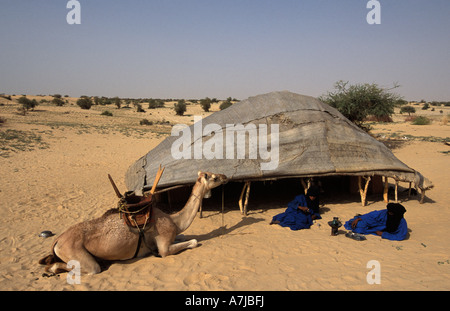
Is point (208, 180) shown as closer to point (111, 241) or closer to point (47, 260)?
point (111, 241)

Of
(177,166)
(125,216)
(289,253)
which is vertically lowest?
(289,253)

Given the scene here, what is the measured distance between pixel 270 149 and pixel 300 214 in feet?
6.53

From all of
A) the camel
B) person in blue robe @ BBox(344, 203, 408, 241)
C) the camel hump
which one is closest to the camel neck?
the camel

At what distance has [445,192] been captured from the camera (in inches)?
438

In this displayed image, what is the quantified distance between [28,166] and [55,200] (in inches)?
212

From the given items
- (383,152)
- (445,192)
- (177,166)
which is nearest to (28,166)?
(177,166)

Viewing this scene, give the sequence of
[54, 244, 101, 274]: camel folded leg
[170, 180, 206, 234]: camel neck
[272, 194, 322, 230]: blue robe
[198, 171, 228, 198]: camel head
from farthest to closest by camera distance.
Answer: [272, 194, 322, 230]: blue robe → [198, 171, 228, 198]: camel head → [170, 180, 206, 234]: camel neck → [54, 244, 101, 274]: camel folded leg

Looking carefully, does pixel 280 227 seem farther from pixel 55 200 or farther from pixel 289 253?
pixel 55 200

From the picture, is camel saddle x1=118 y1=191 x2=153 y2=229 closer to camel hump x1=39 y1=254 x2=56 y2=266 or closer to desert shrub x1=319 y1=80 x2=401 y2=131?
camel hump x1=39 y1=254 x2=56 y2=266

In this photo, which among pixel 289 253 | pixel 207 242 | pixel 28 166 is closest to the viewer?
pixel 289 253

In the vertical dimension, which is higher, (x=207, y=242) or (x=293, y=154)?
(x=293, y=154)

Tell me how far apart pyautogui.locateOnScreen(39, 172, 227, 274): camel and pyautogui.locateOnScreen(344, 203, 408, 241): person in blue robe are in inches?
161

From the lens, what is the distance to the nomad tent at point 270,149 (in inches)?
325

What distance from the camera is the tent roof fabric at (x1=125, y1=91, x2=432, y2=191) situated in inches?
324
